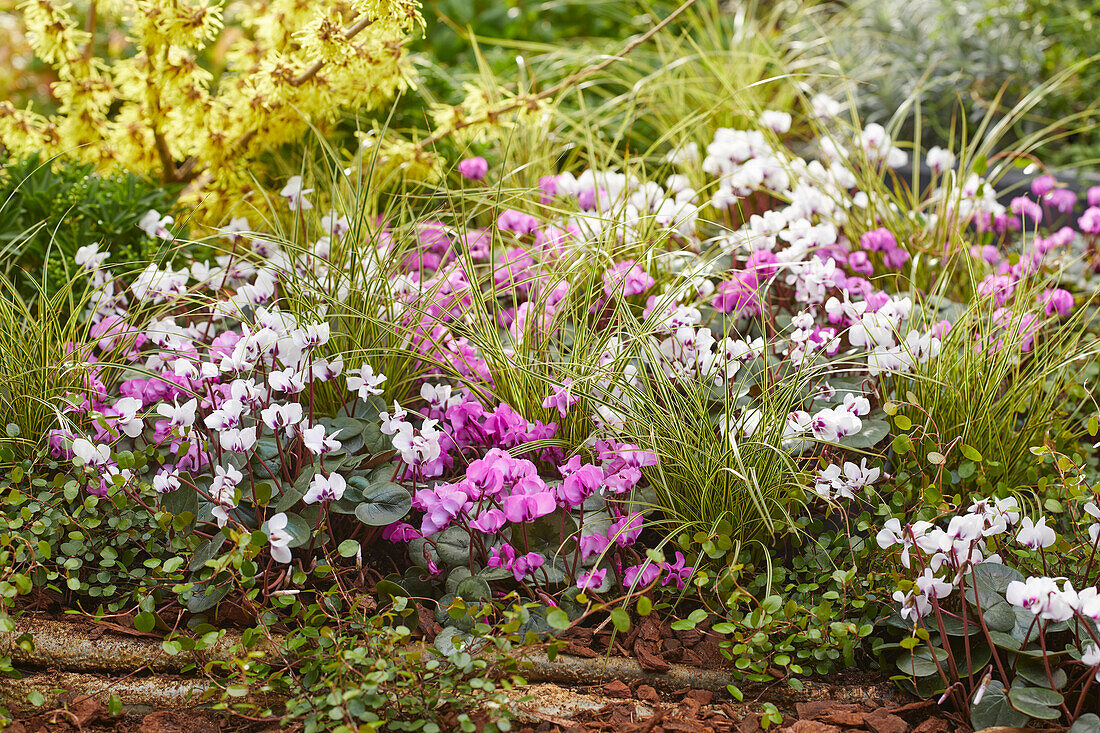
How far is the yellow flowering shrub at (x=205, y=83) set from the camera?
2.56 m

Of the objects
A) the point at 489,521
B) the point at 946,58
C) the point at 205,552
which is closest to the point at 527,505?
the point at 489,521

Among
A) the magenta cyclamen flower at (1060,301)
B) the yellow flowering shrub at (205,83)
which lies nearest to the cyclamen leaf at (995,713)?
the magenta cyclamen flower at (1060,301)

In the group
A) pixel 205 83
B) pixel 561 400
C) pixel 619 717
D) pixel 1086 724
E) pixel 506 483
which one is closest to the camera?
pixel 1086 724

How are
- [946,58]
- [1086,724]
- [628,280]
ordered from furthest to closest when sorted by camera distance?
[946,58]
[628,280]
[1086,724]

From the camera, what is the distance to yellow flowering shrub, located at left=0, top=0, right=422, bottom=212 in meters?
2.56

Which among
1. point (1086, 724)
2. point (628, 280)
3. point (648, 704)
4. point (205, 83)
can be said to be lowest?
point (648, 704)

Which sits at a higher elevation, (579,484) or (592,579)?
(579,484)

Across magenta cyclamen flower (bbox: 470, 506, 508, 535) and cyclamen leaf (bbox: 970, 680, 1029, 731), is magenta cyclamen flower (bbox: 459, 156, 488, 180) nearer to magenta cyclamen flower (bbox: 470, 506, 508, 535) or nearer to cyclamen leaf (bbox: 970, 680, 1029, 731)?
magenta cyclamen flower (bbox: 470, 506, 508, 535)

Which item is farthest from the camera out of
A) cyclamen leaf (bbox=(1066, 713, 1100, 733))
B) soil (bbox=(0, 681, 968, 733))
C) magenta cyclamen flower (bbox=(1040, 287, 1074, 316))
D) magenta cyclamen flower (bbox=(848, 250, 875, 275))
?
magenta cyclamen flower (bbox=(848, 250, 875, 275))

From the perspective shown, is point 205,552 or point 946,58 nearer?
point 205,552

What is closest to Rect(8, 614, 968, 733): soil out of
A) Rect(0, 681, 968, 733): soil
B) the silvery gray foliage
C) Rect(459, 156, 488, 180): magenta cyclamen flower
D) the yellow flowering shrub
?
Rect(0, 681, 968, 733): soil

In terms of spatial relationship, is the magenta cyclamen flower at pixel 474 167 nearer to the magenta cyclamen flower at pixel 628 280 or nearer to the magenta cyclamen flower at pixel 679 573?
the magenta cyclamen flower at pixel 628 280

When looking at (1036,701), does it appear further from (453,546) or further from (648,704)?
(453,546)

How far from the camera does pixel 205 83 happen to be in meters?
2.94
